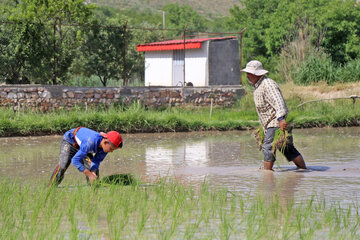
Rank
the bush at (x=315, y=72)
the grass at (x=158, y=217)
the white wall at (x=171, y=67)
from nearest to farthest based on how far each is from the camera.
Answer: the grass at (x=158, y=217)
the bush at (x=315, y=72)
the white wall at (x=171, y=67)

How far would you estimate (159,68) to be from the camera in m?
30.8

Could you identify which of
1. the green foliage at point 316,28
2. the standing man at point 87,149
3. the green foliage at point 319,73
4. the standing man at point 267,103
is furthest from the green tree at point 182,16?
the standing man at point 87,149

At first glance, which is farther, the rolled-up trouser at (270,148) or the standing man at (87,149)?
the rolled-up trouser at (270,148)

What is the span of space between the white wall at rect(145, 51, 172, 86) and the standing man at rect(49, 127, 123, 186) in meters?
22.1

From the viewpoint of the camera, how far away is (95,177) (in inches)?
293

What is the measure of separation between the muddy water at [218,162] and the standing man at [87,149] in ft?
1.01

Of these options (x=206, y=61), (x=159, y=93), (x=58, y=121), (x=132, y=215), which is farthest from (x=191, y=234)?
(x=206, y=61)

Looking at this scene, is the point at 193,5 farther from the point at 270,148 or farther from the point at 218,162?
the point at 270,148

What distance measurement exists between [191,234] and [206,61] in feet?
75.1

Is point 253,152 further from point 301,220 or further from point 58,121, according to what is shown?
point 301,220

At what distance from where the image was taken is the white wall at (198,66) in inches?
1110

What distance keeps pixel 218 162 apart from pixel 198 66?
1759cm

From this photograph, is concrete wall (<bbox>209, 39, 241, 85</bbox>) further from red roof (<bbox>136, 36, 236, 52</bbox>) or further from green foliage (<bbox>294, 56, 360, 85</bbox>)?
green foliage (<bbox>294, 56, 360, 85</bbox>)

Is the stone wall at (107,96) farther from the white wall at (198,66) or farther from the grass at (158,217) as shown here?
the grass at (158,217)
